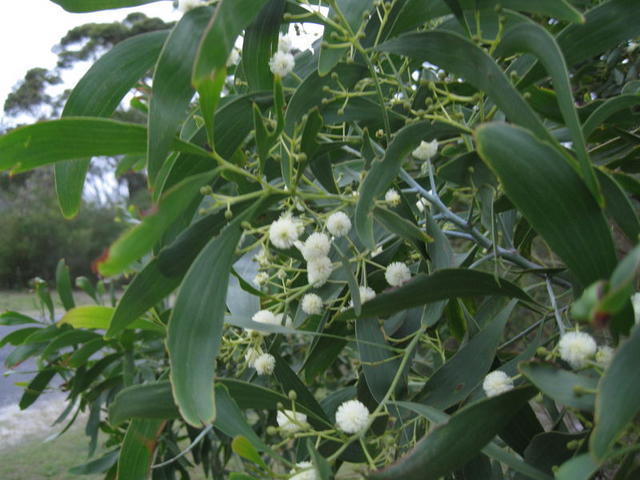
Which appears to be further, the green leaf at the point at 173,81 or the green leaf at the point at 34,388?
the green leaf at the point at 34,388

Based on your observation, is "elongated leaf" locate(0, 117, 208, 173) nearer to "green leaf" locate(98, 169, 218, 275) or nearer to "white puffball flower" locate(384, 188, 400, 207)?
"green leaf" locate(98, 169, 218, 275)

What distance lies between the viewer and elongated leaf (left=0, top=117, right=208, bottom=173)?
38 centimetres

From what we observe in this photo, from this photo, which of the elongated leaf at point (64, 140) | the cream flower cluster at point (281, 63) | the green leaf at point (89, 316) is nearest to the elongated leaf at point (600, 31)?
the cream flower cluster at point (281, 63)

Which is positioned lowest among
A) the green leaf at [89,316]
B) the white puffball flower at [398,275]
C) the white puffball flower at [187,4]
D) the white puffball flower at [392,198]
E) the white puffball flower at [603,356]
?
the white puffball flower at [603,356]

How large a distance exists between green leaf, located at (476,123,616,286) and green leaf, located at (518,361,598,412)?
63 mm

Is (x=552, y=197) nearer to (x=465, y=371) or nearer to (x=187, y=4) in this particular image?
(x=465, y=371)

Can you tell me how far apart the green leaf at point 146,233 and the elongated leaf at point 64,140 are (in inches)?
2.5

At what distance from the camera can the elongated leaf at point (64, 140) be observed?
0.38 meters

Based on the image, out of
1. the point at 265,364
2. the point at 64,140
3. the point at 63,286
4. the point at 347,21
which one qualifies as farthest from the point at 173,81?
the point at 63,286

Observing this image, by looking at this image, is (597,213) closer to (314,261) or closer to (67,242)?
(314,261)

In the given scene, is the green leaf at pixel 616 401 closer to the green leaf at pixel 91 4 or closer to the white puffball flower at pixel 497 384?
the white puffball flower at pixel 497 384

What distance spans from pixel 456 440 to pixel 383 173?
20cm

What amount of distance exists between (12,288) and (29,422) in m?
2.42

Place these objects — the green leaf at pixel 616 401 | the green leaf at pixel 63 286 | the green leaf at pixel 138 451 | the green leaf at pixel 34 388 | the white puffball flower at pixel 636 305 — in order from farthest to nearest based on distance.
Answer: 1. the green leaf at pixel 63 286
2. the green leaf at pixel 34 388
3. the green leaf at pixel 138 451
4. the white puffball flower at pixel 636 305
5. the green leaf at pixel 616 401
